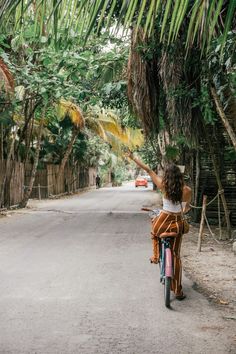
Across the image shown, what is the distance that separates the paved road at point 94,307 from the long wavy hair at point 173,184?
4.04ft

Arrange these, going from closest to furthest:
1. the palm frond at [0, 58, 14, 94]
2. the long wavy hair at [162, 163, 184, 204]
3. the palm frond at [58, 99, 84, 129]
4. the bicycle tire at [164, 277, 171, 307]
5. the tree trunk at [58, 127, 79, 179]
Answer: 1. the bicycle tire at [164, 277, 171, 307]
2. the long wavy hair at [162, 163, 184, 204]
3. the palm frond at [0, 58, 14, 94]
4. the palm frond at [58, 99, 84, 129]
5. the tree trunk at [58, 127, 79, 179]

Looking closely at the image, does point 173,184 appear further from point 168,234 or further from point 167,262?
point 167,262

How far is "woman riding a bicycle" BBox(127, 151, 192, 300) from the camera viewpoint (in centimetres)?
571

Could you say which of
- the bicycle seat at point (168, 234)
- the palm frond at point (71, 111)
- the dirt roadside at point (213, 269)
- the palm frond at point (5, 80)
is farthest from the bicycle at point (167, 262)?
the palm frond at point (71, 111)

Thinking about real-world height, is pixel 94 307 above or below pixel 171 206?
below

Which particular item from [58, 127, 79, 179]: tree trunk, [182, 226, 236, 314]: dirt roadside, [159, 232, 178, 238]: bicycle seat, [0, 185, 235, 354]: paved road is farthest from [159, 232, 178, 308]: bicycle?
[58, 127, 79, 179]: tree trunk

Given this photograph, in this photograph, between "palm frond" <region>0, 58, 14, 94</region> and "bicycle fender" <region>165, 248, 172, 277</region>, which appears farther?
"palm frond" <region>0, 58, 14, 94</region>

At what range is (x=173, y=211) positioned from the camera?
19.0 feet

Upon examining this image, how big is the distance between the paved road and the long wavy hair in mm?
1232

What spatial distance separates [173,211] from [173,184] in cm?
33

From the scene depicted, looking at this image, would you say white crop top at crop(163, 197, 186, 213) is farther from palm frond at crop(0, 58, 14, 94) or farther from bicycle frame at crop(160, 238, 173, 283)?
palm frond at crop(0, 58, 14, 94)

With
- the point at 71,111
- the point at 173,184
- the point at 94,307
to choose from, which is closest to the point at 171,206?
the point at 173,184

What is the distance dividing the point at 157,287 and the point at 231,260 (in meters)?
2.68

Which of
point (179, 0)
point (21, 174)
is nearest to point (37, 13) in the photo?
point (179, 0)
